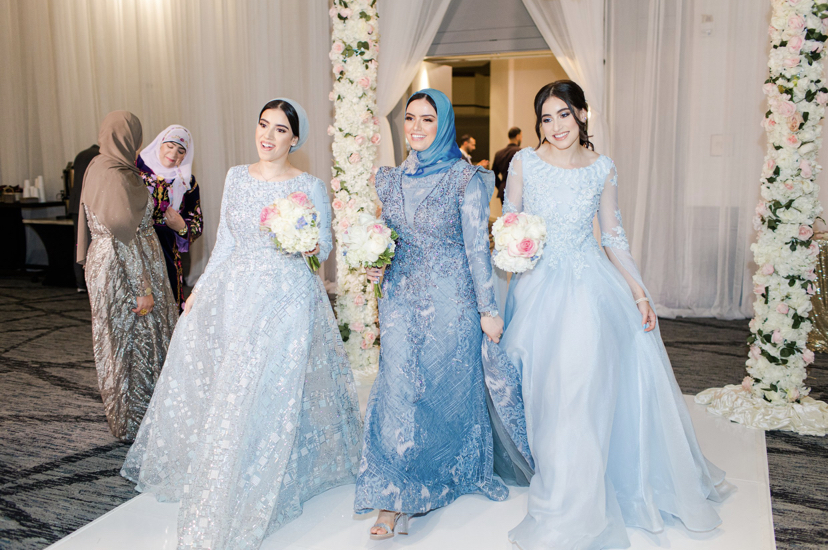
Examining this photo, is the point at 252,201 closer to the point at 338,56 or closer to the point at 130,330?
the point at 130,330

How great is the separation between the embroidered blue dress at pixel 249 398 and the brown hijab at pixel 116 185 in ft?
2.85

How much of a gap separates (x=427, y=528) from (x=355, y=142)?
2826 mm

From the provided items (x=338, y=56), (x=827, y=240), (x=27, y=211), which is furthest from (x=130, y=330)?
(x=27, y=211)

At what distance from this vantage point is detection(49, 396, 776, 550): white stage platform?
108 inches

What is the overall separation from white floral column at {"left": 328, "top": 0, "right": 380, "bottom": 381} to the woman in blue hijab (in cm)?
178

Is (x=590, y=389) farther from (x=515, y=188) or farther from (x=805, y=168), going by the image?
(x=805, y=168)

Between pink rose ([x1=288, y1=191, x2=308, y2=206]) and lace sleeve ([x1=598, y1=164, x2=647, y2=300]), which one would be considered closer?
pink rose ([x1=288, y1=191, x2=308, y2=206])

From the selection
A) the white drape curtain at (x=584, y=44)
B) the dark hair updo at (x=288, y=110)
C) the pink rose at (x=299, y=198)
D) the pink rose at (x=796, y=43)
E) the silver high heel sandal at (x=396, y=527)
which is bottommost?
the silver high heel sandal at (x=396, y=527)

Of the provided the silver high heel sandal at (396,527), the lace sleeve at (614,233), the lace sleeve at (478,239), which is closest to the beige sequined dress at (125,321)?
the silver high heel sandal at (396,527)

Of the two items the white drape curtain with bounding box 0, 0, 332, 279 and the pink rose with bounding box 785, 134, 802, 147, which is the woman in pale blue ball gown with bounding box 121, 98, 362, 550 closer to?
the pink rose with bounding box 785, 134, 802, 147

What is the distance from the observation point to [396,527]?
2838 millimetres

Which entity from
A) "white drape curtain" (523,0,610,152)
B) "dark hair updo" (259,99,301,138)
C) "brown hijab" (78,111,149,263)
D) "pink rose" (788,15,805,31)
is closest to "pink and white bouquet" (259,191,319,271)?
"dark hair updo" (259,99,301,138)

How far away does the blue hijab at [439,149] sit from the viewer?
2822 mm

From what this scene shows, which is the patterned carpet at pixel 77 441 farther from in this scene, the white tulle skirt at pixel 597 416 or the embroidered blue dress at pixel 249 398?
the white tulle skirt at pixel 597 416
